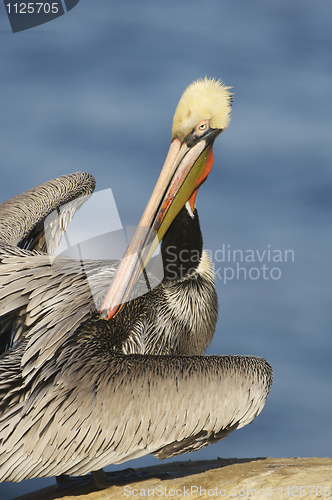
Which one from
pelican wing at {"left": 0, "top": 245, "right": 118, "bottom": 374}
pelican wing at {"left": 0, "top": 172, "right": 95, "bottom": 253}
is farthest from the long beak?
pelican wing at {"left": 0, "top": 172, "right": 95, "bottom": 253}

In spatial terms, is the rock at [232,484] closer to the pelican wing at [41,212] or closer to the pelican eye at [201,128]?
the pelican eye at [201,128]

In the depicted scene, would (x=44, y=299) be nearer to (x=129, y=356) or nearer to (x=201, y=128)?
(x=129, y=356)

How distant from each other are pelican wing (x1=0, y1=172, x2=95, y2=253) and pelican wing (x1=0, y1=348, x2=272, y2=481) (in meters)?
2.03

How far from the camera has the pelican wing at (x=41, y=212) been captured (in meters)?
4.70

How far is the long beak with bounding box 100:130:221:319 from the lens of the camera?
3229 millimetres

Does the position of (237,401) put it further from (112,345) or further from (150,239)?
(150,239)

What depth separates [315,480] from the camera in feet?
9.28

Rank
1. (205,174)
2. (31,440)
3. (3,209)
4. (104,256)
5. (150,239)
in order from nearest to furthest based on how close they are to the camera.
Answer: (31,440), (150,239), (205,174), (104,256), (3,209)

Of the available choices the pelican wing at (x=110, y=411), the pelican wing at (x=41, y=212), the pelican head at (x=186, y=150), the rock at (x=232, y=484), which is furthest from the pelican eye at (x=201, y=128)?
the rock at (x=232, y=484)

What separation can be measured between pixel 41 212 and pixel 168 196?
1.83 meters

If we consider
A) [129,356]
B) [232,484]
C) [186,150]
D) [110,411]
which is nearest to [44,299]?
[129,356]

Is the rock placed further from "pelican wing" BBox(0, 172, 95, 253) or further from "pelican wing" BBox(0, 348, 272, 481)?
"pelican wing" BBox(0, 172, 95, 253)

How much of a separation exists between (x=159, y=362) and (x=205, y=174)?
1429 millimetres

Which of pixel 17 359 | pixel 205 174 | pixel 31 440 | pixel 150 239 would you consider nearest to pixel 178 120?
pixel 205 174
